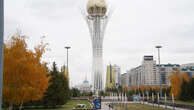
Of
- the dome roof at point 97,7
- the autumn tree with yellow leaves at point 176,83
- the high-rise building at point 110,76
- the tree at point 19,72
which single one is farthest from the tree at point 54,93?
the high-rise building at point 110,76

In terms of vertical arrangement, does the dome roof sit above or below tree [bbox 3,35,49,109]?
above

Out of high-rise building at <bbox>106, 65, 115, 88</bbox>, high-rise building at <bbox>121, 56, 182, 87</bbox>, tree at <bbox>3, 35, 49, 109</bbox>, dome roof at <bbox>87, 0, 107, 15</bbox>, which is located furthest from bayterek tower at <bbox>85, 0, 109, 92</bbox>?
high-rise building at <bbox>121, 56, 182, 87</bbox>

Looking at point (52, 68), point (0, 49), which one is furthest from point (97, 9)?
point (0, 49)

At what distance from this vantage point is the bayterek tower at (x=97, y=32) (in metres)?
52.3

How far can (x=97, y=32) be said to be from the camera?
52750mm

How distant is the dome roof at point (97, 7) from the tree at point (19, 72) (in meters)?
44.2

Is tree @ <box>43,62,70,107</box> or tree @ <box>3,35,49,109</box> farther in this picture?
tree @ <box>43,62,70,107</box>

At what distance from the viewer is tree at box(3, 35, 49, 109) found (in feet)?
46.1

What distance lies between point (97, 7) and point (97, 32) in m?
9.02

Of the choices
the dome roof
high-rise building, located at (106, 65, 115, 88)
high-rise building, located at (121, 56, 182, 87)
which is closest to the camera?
the dome roof

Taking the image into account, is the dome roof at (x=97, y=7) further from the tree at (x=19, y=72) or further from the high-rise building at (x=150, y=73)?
the high-rise building at (x=150, y=73)

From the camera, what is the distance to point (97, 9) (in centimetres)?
5831

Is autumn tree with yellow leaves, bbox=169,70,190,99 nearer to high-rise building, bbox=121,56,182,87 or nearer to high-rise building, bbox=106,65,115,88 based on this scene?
Result: high-rise building, bbox=106,65,115,88

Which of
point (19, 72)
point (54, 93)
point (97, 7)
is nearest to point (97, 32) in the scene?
point (97, 7)
